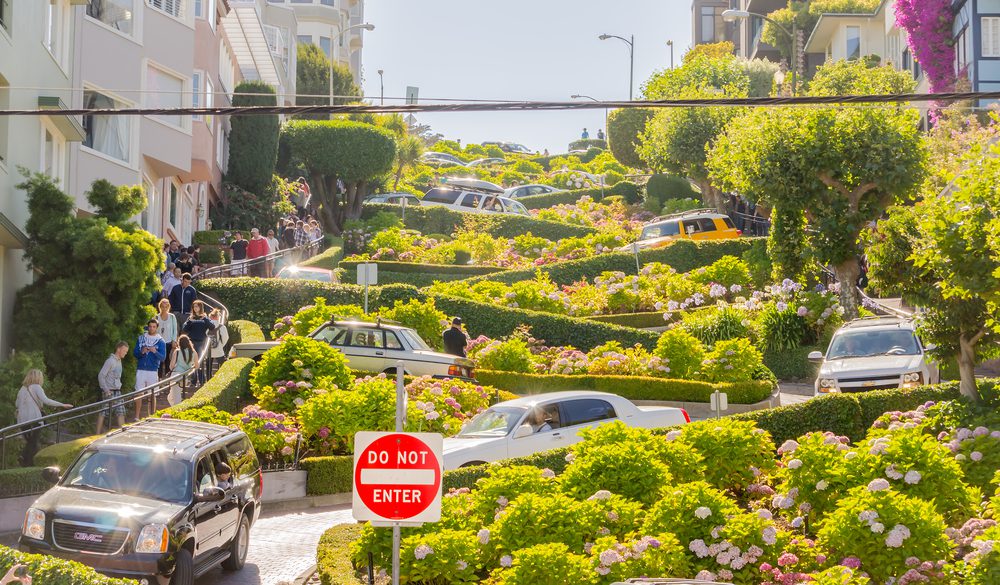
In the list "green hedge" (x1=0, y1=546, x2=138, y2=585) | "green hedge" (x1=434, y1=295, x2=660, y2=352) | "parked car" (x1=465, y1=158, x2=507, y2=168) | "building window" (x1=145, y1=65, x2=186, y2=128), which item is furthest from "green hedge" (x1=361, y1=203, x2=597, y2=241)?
"parked car" (x1=465, y1=158, x2=507, y2=168)

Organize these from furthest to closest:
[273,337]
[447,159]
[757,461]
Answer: [447,159] → [273,337] → [757,461]

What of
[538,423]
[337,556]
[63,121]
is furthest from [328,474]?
[63,121]

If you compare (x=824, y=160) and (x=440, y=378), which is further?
(x=824, y=160)

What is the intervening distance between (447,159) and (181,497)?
90.6 meters

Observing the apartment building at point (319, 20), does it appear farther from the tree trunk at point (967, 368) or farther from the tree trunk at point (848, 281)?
the tree trunk at point (967, 368)

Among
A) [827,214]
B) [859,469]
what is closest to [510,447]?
[859,469]

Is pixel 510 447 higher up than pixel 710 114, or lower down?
lower down

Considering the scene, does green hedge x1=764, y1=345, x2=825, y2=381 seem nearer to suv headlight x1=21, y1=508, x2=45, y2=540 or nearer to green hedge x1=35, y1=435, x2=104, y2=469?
green hedge x1=35, y1=435, x2=104, y2=469

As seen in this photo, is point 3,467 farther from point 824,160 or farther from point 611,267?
point 611,267

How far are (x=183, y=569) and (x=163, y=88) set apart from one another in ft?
78.7

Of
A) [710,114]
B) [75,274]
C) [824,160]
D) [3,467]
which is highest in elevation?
[710,114]

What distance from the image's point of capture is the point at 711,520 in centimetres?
1399

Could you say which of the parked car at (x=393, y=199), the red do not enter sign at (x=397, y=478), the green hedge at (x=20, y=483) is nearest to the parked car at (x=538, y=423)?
the green hedge at (x=20, y=483)

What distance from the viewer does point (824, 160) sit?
35312mm
